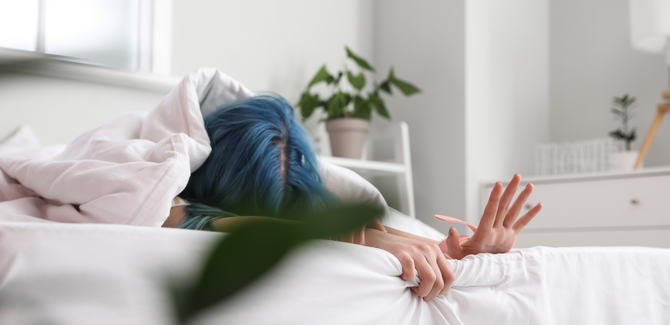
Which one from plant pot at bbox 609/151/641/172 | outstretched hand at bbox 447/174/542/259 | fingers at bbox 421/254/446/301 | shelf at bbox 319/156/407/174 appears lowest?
fingers at bbox 421/254/446/301

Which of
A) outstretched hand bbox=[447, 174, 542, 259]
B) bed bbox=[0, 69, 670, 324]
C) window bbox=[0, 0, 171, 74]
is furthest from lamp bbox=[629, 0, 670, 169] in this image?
window bbox=[0, 0, 171, 74]

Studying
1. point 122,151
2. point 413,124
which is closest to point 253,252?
point 122,151

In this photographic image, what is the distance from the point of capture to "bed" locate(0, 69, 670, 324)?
0.25 metres

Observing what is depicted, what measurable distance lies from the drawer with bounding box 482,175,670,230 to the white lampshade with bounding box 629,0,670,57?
1.77ft

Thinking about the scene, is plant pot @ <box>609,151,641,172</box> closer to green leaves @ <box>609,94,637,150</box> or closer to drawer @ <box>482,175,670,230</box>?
green leaves @ <box>609,94,637,150</box>

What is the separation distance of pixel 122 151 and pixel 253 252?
564 millimetres

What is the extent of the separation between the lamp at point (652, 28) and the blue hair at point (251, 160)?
1.52 meters

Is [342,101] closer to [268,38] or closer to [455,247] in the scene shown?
[268,38]

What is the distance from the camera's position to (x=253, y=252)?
9 cm

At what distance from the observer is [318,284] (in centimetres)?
39

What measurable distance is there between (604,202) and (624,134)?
0.51 meters

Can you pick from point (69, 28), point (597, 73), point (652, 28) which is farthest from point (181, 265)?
point (597, 73)

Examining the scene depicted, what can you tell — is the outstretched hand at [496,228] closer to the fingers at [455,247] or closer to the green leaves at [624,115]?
the fingers at [455,247]

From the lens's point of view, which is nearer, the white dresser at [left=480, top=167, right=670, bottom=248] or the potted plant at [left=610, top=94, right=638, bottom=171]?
the white dresser at [left=480, top=167, right=670, bottom=248]
